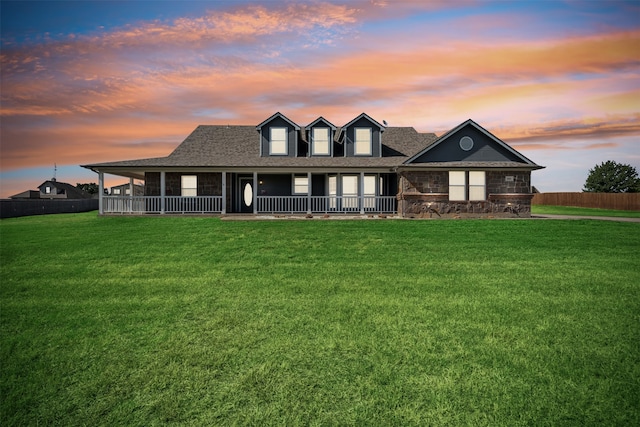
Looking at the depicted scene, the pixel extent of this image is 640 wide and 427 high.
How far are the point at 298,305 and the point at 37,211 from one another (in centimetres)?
3693

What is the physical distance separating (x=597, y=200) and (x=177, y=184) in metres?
42.9

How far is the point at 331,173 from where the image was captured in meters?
27.9

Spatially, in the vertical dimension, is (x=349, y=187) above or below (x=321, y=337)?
above

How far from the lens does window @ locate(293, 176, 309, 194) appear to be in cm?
2816

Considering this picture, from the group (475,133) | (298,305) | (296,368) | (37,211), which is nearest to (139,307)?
(298,305)

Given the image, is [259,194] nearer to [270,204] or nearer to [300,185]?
[270,204]

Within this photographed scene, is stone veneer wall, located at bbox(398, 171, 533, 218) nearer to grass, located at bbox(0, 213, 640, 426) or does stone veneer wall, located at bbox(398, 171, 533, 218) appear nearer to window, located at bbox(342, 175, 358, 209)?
window, located at bbox(342, 175, 358, 209)

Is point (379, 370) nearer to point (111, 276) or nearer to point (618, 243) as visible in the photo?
point (111, 276)

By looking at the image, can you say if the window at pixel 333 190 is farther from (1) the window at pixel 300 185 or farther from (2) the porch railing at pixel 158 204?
(2) the porch railing at pixel 158 204

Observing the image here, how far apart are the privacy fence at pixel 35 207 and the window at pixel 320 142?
79.1ft

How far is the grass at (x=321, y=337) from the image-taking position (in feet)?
18.3

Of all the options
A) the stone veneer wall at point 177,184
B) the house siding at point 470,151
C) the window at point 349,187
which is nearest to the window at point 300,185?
the window at point 349,187

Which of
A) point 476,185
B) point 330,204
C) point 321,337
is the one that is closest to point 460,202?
point 476,185

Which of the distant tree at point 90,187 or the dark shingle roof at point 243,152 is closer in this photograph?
the dark shingle roof at point 243,152
